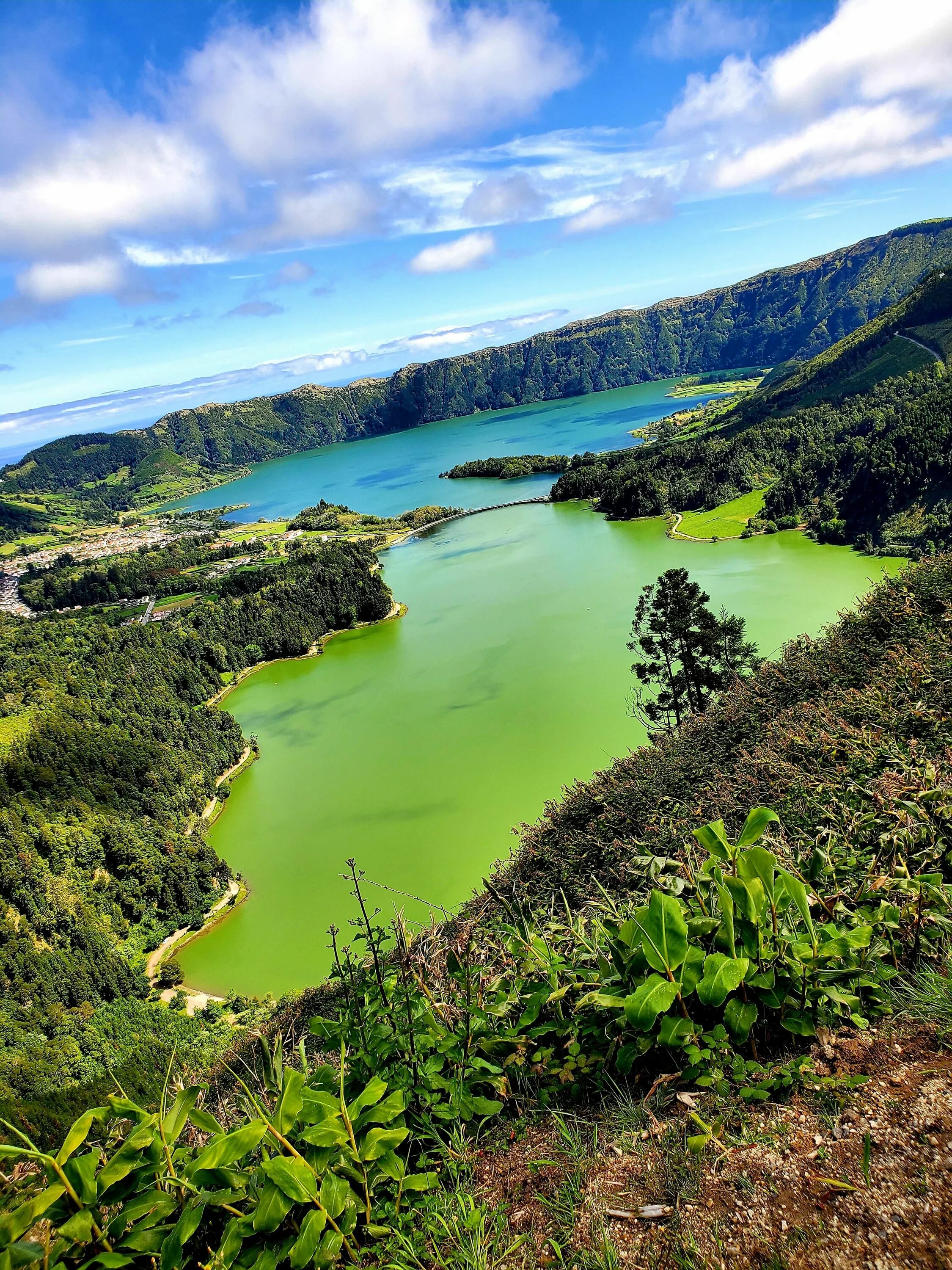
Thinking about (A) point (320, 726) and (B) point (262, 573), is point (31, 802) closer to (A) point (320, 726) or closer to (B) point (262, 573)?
(A) point (320, 726)

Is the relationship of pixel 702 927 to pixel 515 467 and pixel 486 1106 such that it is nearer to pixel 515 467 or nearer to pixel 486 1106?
pixel 486 1106

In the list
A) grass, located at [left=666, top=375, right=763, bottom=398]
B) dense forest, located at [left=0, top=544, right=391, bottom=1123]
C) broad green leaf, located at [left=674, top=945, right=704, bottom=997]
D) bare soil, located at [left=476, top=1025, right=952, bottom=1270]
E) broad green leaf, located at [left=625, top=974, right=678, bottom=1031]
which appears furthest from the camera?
grass, located at [left=666, top=375, right=763, bottom=398]

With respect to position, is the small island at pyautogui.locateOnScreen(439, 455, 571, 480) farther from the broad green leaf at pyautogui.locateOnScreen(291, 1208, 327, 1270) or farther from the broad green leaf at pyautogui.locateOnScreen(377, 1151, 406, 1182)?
the broad green leaf at pyautogui.locateOnScreen(291, 1208, 327, 1270)

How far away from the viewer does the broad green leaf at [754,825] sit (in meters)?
2.47

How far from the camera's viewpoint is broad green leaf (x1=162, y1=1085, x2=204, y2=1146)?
6.08 ft

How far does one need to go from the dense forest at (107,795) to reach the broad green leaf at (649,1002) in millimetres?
14992

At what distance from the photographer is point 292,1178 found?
67.2 inches

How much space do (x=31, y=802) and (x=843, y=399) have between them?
280ft

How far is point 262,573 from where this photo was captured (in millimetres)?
68750

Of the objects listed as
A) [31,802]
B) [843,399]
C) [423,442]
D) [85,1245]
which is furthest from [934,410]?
[423,442]

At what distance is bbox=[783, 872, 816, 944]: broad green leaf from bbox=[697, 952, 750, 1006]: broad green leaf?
0.27 meters

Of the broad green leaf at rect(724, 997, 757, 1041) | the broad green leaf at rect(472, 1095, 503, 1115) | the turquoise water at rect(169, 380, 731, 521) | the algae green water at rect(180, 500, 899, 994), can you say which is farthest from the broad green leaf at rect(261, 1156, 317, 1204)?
the turquoise water at rect(169, 380, 731, 521)

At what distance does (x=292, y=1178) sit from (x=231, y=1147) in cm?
23

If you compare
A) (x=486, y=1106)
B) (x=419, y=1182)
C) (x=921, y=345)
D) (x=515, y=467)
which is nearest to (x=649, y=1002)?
(x=486, y=1106)
